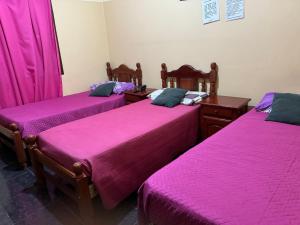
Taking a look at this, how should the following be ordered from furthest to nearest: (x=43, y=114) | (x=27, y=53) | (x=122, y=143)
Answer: (x=27, y=53) < (x=43, y=114) < (x=122, y=143)

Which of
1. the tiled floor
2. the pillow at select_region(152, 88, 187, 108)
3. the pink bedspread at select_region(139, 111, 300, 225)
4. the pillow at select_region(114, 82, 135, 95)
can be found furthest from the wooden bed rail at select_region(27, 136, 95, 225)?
the pillow at select_region(114, 82, 135, 95)

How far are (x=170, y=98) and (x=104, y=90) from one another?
118 cm

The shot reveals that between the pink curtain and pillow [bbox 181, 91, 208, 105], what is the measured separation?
2.03 metres

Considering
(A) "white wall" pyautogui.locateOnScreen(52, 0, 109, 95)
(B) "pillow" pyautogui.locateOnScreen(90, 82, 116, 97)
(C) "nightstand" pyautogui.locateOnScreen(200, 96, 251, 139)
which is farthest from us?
(A) "white wall" pyautogui.locateOnScreen(52, 0, 109, 95)

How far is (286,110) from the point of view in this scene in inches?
76.2

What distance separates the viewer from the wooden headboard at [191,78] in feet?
9.11

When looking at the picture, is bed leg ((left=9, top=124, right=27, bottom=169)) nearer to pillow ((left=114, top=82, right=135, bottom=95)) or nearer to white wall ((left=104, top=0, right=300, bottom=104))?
pillow ((left=114, top=82, right=135, bottom=95))

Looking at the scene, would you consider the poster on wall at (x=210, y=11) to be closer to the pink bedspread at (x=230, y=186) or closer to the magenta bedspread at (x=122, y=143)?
the magenta bedspread at (x=122, y=143)

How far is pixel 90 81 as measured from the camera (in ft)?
13.2

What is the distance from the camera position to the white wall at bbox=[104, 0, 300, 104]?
224 cm

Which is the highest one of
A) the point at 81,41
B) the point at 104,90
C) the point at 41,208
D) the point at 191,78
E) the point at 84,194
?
the point at 81,41

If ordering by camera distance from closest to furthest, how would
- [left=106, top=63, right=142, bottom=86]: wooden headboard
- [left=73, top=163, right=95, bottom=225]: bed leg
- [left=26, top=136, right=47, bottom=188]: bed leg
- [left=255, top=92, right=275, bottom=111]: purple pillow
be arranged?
[left=73, top=163, right=95, bottom=225]: bed leg → [left=26, top=136, right=47, bottom=188]: bed leg → [left=255, top=92, right=275, bottom=111]: purple pillow → [left=106, top=63, right=142, bottom=86]: wooden headboard

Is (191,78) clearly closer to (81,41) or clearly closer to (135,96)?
(135,96)

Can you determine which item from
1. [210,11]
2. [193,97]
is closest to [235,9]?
[210,11]
